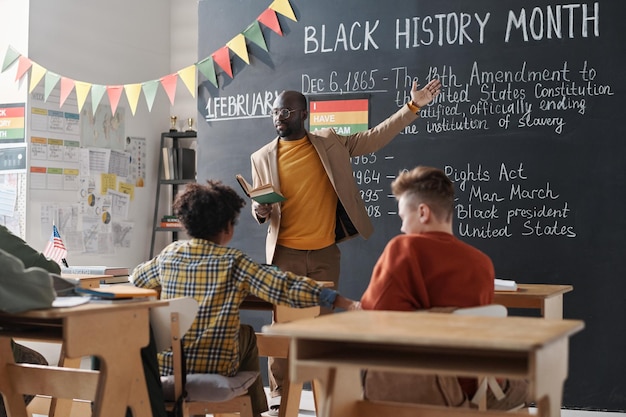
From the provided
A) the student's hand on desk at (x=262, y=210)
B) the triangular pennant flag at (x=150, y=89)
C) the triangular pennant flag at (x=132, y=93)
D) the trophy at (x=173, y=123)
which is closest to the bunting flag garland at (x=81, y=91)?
the triangular pennant flag at (x=132, y=93)

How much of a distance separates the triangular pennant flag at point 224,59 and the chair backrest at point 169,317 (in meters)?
2.76

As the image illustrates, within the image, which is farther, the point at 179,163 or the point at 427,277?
the point at 179,163

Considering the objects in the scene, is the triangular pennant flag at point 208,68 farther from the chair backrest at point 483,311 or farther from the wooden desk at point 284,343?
the chair backrest at point 483,311

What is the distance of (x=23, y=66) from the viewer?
574cm

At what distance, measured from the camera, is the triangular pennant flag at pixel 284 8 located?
509cm

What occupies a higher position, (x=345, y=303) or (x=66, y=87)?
(x=66, y=87)

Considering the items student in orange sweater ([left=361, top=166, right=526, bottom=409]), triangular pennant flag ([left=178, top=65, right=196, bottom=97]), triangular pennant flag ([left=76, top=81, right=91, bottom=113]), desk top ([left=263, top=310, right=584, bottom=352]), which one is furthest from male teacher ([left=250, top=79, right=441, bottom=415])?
desk top ([left=263, top=310, right=584, bottom=352])

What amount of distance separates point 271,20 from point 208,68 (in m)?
0.49

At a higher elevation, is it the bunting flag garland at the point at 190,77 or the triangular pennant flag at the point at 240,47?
the triangular pennant flag at the point at 240,47

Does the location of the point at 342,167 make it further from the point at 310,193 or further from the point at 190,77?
the point at 190,77

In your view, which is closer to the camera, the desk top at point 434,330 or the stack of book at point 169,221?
the desk top at point 434,330

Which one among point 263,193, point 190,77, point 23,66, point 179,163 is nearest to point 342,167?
point 263,193

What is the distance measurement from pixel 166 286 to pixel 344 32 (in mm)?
2536

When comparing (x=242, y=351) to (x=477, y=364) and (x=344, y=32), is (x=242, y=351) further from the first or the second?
(x=344, y=32)
